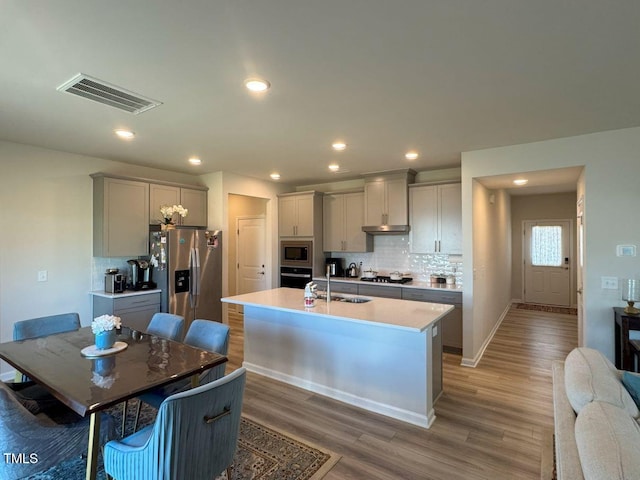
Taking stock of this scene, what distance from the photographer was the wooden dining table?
5.39ft

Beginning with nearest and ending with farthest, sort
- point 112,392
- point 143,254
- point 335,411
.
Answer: point 112,392, point 335,411, point 143,254

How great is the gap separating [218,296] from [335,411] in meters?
2.77

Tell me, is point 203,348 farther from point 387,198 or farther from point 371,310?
point 387,198

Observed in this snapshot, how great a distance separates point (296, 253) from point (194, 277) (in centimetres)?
186

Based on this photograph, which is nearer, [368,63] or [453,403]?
[368,63]

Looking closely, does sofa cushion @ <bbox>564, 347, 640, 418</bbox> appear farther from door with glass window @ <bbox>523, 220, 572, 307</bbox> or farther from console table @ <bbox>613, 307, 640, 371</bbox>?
door with glass window @ <bbox>523, 220, 572, 307</bbox>

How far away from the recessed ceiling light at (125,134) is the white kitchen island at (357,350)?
201cm

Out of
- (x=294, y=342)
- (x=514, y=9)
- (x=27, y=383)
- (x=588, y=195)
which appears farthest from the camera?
(x=294, y=342)

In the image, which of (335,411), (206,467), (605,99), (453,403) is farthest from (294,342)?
(605,99)

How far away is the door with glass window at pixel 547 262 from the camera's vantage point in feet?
24.1

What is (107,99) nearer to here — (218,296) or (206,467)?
(206,467)

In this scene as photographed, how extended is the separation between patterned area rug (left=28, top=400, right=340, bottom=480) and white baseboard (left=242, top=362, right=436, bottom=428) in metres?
0.72

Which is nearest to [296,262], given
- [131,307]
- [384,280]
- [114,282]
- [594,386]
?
[384,280]

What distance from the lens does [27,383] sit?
2320 mm
